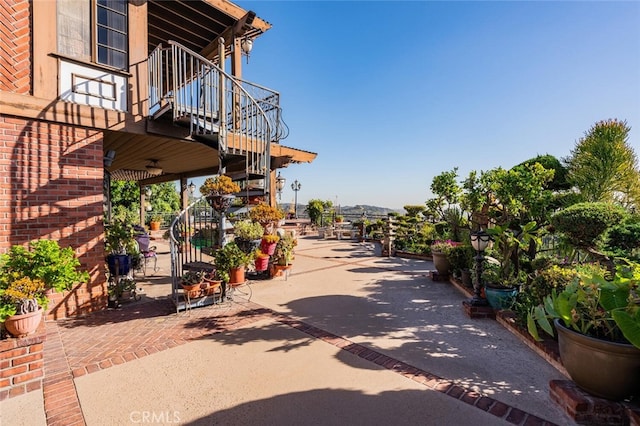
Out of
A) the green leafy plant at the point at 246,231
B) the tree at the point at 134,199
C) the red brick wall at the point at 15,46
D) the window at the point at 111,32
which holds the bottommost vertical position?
the green leafy plant at the point at 246,231

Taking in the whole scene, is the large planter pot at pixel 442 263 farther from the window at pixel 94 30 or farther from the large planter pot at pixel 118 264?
the window at pixel 94 30

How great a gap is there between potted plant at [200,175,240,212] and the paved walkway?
1.67 meters

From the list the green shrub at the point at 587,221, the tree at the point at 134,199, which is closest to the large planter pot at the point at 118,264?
the green shrub at the point at 587,221

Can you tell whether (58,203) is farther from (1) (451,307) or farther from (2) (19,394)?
(1) (451,307)

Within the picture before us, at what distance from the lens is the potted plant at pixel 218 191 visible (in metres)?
4.76

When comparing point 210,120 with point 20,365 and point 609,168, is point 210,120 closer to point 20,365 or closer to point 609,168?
point 20,365

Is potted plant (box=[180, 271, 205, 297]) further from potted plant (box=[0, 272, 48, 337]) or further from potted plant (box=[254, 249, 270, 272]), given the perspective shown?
potted plant (box=[0, 272, 48, 337])

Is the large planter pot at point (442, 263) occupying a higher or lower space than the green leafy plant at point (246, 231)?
lower

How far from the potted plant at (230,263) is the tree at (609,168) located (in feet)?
23.5

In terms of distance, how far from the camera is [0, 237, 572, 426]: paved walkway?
2123 millimetres

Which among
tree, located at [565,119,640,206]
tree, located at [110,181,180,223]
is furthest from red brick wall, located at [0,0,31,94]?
tree, located at [565,119,640,206]

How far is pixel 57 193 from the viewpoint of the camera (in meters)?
4.05

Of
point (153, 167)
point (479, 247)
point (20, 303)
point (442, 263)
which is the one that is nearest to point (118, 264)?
point (20, 303)

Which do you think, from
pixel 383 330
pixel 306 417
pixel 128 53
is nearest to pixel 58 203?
pixel 128 53
